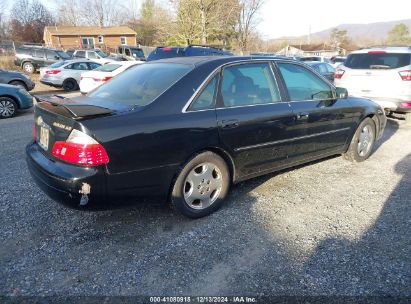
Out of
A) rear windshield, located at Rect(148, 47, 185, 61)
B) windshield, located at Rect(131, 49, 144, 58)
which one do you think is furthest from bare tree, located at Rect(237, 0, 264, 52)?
rear windshield, located at Rect(148, 47, 185, 61)

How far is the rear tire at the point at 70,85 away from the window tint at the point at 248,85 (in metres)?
12.7

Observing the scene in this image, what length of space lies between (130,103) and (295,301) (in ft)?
7.08

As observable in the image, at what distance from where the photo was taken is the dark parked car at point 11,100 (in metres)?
8.52

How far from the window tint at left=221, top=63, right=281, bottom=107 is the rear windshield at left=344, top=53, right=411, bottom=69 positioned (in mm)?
5075

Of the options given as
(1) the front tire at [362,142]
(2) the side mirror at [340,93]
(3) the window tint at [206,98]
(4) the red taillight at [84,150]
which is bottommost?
(1) the front tire at [362,142]

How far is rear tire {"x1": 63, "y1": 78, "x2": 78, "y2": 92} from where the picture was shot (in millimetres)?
14246

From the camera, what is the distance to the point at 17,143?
6.02 meters

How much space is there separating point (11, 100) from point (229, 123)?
774 cm

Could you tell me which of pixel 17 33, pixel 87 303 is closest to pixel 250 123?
pixel 87 303

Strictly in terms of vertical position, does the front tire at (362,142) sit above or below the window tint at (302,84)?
below

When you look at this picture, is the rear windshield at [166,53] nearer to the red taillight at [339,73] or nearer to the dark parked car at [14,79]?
the red taillight at [339,73]

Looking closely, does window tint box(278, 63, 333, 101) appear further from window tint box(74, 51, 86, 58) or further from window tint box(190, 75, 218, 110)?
window tint box(74, 51, 86, 58)

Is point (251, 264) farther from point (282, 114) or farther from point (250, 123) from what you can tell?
point (282, 114)

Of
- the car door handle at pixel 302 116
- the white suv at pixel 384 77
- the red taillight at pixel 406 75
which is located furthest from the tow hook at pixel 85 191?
the red taillight at pixel 406 75
